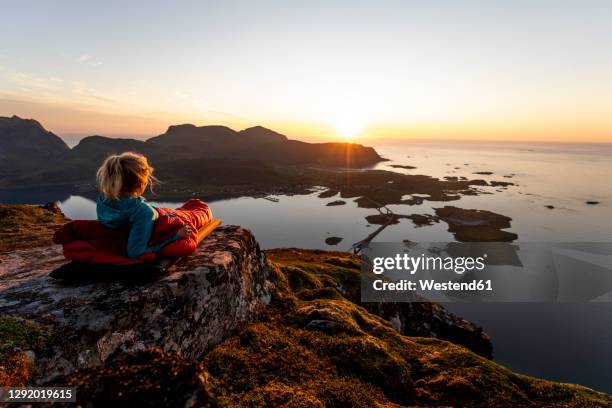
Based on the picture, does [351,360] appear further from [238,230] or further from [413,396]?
[238,230]

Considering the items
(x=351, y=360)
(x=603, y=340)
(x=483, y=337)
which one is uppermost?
(x=351, y=360)

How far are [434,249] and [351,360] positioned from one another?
79991 millimetres

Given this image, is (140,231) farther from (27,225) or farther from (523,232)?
(523,232)

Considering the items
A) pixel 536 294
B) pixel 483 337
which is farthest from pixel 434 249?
pixel 483 337

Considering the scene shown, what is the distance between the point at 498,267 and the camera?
7175 centimetres

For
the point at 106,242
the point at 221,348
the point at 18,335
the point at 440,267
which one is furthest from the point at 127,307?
the point at 440,267

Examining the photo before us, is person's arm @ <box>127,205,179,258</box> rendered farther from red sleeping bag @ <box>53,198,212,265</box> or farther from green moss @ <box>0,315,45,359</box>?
green moss @ <box>0,315,45,359</box>

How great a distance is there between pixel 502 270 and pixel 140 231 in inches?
3237

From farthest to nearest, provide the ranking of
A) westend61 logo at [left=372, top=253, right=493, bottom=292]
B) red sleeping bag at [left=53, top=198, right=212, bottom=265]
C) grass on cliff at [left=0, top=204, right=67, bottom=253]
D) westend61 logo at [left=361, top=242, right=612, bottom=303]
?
westend61 logo at [left=372, top=253, right=493, bottom=292] < westend61 logo at [left=361, top=242, right=612, bottom=303] < grass on cliff at [left=0, top=204, right=67, bottom=253] < red sleeping bag at [left=53, top=198, right=212, bottom=265]

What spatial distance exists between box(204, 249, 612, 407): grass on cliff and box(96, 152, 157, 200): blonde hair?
4.73 m

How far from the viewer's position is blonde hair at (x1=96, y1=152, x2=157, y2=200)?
6617 mm

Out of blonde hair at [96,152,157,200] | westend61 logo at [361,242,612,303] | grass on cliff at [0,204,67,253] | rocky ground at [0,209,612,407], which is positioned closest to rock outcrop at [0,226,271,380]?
rocky ground at [0,209,612,407]

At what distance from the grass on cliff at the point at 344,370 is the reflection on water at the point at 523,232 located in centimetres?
4259

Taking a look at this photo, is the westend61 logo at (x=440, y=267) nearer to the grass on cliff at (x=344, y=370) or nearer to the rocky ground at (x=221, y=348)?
the grass on cliff at (x=344, y=370)
